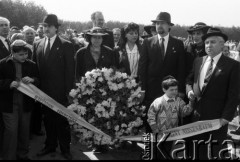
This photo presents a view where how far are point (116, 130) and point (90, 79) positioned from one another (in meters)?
1.03

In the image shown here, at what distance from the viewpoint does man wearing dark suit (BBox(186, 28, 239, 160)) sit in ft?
17.1

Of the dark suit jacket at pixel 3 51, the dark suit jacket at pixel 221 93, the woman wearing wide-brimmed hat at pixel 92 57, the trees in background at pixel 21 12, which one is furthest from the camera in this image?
the trees in background at pixel 21 12

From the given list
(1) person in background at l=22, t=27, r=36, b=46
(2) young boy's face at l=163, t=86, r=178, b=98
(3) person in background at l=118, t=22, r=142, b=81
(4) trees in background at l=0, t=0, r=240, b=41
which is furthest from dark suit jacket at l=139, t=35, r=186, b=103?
(4) trees in background at l=0, t=0, r=240, b=41

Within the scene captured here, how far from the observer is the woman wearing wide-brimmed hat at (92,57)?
6562mm

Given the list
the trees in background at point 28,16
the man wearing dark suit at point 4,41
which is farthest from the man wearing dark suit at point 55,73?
the trees in background at point 28,16

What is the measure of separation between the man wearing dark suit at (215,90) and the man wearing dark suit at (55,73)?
2340mm

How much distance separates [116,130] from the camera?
19.9ft

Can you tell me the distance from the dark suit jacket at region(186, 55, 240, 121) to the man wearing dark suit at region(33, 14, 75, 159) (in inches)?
96.6

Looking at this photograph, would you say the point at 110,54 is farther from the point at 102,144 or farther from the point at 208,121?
the point at 208,121

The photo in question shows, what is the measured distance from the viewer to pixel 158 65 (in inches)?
254

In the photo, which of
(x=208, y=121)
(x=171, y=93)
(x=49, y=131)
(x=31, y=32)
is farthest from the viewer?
(x=31, y=32)

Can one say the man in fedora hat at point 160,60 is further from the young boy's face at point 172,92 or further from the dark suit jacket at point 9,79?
the dark suit jacket at point 9,79

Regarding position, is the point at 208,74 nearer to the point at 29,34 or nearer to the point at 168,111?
the point at 168,111

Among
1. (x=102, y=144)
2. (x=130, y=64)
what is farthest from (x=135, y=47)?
(x=102, y=144)
